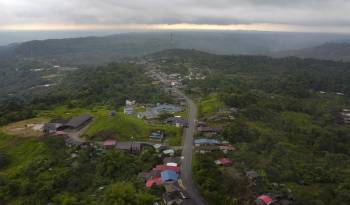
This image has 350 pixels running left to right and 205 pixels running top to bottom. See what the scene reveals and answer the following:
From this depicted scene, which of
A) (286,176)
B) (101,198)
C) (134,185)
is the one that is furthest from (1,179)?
(286,176)

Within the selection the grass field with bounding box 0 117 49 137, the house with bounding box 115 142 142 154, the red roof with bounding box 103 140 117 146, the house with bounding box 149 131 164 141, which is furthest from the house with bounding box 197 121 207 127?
the grass field with bounding box 0 117 49 137

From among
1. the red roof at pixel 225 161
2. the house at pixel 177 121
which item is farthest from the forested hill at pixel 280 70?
the red roof at pixel 225 161

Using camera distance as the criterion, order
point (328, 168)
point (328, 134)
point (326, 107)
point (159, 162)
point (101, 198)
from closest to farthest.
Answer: point (101, 198), point (159, 162), point (328, 168), point (328, 134), point (326, 107)

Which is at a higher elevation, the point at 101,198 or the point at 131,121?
the point at 131,121

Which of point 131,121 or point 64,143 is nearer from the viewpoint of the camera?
point 64,143

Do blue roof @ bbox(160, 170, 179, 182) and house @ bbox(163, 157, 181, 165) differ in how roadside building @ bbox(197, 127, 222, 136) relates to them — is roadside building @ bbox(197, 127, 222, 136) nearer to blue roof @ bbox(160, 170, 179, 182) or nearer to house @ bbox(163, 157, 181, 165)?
house @ bbox(163, 157, 181, 165)

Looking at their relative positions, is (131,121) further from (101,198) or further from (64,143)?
(101,198)
